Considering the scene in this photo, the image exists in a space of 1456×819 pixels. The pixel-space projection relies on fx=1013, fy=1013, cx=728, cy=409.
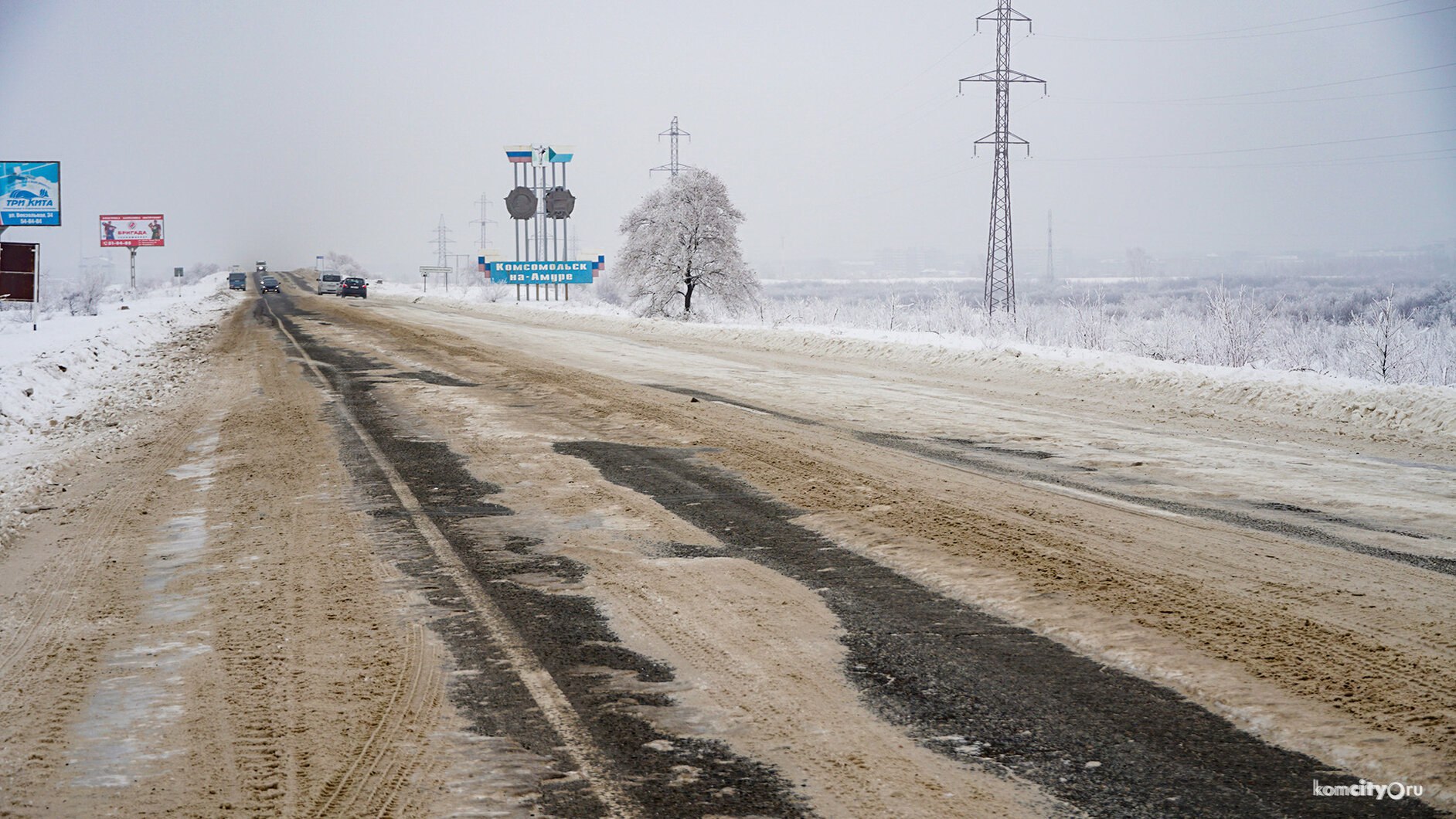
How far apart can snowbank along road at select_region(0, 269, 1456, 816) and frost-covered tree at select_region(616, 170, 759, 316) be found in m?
35.5

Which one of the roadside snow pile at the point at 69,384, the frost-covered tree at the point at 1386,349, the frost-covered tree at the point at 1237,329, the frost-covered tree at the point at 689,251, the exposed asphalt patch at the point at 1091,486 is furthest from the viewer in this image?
the frost-covered tree at the point at 689,251

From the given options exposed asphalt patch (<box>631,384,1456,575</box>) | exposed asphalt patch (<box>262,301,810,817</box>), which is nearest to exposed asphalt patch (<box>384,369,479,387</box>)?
exposed asphalt patch (<box>631,384,1456,575</box>)

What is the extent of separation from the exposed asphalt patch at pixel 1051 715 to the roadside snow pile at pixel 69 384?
19.4 ft

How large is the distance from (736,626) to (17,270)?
36.2 meters

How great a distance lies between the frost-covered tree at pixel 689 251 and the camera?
45656mm

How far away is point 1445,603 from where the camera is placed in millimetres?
4992

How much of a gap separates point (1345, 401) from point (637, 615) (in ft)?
36.2

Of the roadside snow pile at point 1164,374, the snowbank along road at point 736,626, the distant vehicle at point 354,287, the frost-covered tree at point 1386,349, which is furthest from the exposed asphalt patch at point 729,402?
the distant vehicle at point 354,287

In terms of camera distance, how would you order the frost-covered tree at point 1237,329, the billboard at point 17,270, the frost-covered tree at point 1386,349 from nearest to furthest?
the frost-covered tree at point 1386,349, the frost-covered tree at point 1237,329, the billboard at point 17,270

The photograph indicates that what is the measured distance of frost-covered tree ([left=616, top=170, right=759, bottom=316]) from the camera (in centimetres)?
4566

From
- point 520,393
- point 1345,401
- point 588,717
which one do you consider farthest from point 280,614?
point 1345,401

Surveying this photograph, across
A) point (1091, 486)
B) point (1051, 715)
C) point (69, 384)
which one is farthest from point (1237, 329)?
point (69, 384)

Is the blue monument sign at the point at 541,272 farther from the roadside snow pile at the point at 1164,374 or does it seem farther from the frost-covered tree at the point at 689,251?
the roadside snow pile at the point at 1164,374

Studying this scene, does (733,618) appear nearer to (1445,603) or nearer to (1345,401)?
(1445,603)
